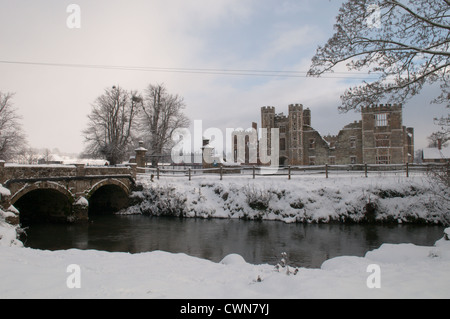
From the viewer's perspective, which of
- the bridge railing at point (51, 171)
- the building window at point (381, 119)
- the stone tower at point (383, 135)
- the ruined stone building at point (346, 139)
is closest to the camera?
the bridge railing at point (51, 171)

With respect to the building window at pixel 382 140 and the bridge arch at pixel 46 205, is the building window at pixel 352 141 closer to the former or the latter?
the building window at pixel 382 140

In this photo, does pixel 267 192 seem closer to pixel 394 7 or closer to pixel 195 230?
pixel 195 230

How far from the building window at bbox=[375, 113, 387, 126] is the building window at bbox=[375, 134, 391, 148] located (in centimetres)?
152

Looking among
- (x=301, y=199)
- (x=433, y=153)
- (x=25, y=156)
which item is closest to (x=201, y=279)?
(x=301, y=199)

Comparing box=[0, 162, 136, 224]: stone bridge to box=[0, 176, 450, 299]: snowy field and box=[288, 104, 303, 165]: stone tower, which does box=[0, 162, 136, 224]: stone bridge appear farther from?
box=[288, 104, 303, 165]: stone tower

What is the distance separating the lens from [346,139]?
1499 inches

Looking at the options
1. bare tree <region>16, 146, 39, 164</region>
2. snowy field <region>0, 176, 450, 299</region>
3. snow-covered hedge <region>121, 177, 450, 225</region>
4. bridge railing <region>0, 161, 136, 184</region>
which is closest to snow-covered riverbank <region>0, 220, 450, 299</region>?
snowy field <region>0, 176, 450, 299</region>

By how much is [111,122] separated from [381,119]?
33.8 meters

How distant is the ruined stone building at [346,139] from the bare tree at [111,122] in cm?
1720

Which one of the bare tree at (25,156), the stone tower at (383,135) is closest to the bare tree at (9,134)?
the bare tree at (25,156)

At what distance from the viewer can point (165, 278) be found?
17.0ft

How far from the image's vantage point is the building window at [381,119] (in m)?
35.9

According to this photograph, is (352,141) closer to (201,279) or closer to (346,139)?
(346,139)
